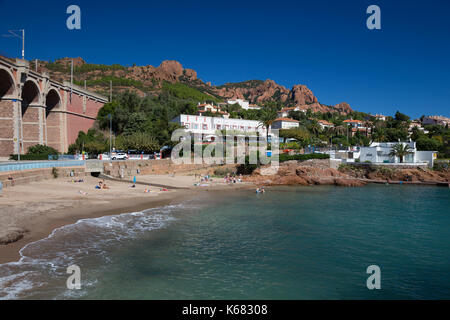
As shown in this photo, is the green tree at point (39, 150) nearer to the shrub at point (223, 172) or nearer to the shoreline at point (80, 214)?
the shoreline at point (80, 214)

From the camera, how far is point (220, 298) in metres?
11.5

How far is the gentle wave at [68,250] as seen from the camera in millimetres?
11289

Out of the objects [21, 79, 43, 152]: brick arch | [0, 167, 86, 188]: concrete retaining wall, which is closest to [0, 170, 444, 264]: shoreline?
[0, 167, 86, 188]: concrete retaining wall

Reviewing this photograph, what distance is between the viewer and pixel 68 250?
15219 mm

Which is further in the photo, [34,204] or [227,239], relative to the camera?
[34,204]

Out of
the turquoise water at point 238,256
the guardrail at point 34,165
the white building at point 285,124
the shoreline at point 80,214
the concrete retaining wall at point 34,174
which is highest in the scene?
the white building at point 285,124

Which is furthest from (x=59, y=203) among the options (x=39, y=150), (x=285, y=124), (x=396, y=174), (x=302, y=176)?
Result: (x=285, y=124)

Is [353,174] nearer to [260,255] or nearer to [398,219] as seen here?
[398,219]

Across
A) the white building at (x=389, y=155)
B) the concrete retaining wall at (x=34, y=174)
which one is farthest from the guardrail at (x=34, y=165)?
the white building at (x=389, y=155)

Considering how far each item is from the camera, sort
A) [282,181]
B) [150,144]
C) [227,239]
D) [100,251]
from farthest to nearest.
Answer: [150,144] < [282,181] < [227,239] < [100,251]

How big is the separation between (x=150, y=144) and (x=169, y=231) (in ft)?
124

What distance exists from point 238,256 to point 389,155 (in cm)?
5448

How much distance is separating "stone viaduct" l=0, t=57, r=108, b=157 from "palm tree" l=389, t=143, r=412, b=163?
2424 inches
